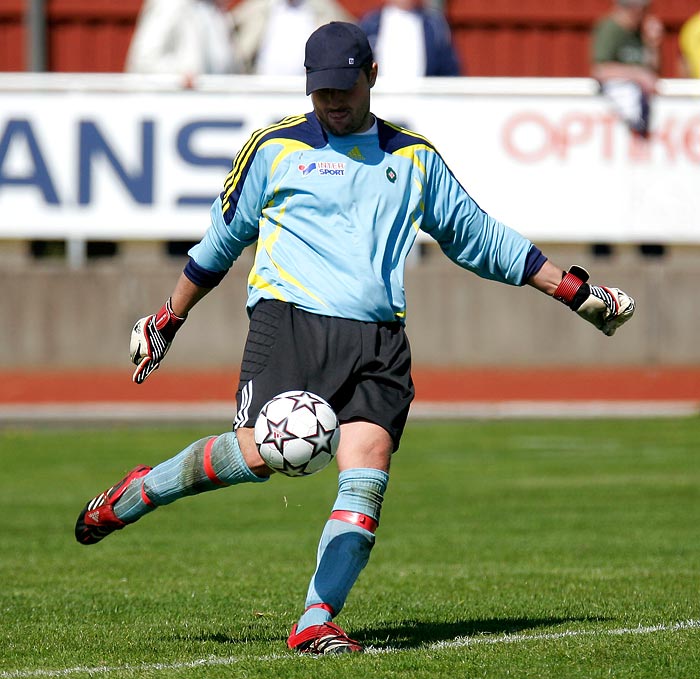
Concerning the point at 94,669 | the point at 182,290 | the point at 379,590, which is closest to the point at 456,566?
the point at 379,590

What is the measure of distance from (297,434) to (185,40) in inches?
448

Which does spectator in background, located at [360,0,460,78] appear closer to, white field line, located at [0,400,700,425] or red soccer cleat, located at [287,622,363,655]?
white field line, located at [0,400,700,425]

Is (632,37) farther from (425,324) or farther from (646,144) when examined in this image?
(425,324)

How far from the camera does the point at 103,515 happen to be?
6375 millimetres

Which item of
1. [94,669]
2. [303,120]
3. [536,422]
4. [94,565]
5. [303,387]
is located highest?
[303,120]

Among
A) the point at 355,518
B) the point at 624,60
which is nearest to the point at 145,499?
the point at 355,518

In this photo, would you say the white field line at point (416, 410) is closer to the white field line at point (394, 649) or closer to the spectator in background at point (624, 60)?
the spectator in background at point (624, 60)

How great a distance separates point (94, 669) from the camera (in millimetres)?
5434

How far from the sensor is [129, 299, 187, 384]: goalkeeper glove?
635 centimetres

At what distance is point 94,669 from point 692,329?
42.7 feet

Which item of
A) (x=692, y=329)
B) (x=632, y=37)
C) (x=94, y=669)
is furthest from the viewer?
(x=692, y=329)

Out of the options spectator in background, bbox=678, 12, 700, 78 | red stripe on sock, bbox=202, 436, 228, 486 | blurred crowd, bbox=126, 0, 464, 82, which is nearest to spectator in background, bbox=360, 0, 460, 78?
blurred crowd, bbox=126, 0, 464, 82

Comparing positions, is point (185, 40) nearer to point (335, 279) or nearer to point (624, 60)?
point (624, 60)

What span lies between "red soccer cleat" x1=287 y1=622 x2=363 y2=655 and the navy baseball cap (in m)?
1.93
